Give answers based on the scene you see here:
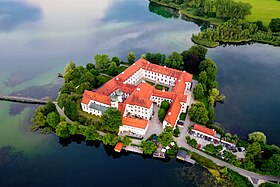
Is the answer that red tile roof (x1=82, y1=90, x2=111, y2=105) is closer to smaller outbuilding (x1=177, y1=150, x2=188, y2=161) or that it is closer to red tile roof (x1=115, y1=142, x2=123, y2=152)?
red tile roof (x1=115, y1=142, x2=123, y2=152)

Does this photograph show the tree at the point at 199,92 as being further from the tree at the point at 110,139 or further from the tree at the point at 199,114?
the tree at the point at 110,139

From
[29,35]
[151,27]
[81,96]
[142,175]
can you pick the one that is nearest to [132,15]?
[151,27]

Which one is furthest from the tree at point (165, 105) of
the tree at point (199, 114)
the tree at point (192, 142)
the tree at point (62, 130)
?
the tree at point (62, 130)

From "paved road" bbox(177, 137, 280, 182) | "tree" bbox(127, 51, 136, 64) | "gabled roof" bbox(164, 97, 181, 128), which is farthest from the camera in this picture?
"tree" bbox(127, 51, 136, 64)

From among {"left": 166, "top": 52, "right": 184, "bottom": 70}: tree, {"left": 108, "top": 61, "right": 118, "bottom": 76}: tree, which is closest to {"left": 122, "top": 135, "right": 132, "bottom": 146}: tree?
{"left": 108, "top": 61, "right": 118, "bottom": 76}: tree

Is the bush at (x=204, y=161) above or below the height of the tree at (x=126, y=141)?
below

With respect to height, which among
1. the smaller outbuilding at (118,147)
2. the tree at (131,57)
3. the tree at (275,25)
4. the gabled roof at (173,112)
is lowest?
the smaller outbuilding at (118,147)

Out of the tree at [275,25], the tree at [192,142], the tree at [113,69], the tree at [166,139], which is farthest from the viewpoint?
the tree at [275,25]
